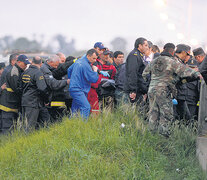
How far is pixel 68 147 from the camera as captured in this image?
656 centimetres

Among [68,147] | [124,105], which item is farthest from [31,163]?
[124,105]

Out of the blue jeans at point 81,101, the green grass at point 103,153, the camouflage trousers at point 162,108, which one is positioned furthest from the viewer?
the blue jeans at point 81,101

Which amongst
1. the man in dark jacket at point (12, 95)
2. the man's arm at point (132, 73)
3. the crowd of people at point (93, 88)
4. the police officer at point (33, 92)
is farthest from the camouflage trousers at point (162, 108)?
the man in dark jacket at point (12, 95)

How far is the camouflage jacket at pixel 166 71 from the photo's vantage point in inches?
290

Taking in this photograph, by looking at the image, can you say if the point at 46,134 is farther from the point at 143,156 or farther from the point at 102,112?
the point at 143,156

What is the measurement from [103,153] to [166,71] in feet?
7.00

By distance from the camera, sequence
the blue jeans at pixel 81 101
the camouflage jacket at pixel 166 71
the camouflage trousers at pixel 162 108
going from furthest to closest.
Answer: the blue jeans at pixel 81 101 < the camouflage trousers at pixel 162 108 < the camouflage jacket at pixel 166 71

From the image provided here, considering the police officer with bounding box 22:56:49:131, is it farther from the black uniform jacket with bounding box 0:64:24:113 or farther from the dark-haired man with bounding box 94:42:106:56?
the dark-haired man with bounding box 94:42:106:56

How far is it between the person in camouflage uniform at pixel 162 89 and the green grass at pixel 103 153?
303 mm

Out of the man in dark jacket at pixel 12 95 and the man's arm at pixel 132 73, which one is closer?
the man's arm at pixel 132 73

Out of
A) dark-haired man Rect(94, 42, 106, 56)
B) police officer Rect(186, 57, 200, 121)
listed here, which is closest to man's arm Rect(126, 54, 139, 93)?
police officer Rect(186, 57, 200, 121)

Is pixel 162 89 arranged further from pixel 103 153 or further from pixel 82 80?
pixel 82 80

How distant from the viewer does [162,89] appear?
7539 mm

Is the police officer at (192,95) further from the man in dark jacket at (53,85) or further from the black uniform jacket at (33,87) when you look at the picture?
the black uniform jacket at (33,87)
